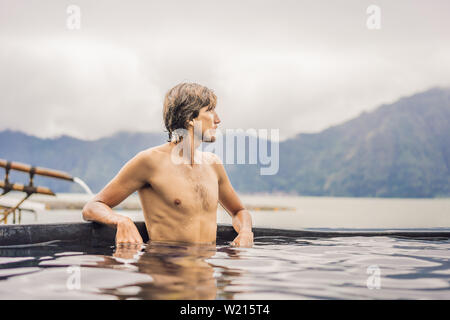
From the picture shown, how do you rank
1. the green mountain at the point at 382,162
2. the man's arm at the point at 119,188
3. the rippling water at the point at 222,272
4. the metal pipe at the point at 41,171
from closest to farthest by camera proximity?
1. the rippling water at the point at 222,272
2. the man's arm at the point at 119,188
3. the metal pipe at the point at 41,171
4. the green mountain at the point at 382,162

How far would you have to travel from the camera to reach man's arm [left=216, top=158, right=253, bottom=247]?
11.1ft

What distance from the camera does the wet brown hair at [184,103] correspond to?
3.20 m

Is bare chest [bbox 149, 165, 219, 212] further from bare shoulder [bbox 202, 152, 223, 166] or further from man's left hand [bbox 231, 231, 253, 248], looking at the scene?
man's left hand [bbox 231, 231, 253, 248]

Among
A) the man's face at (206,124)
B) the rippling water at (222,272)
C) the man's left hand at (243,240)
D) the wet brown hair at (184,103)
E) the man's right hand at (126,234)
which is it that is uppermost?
the wet brown hair at (184,103)

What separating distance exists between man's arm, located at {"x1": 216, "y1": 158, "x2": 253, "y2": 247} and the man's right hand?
2.73 ft

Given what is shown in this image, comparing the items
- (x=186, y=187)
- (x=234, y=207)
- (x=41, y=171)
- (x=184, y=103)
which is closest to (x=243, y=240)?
(x=234, y=207)

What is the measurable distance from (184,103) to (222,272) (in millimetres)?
1417

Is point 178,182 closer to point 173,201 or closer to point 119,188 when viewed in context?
point 173,201
